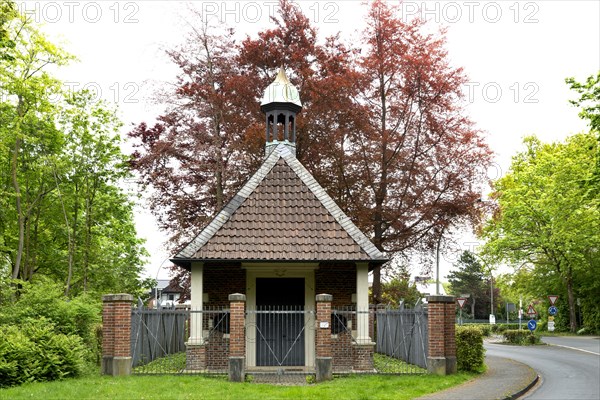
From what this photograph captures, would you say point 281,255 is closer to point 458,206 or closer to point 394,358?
point 394,358

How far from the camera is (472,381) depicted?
57.8ft

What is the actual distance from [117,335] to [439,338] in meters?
8.18

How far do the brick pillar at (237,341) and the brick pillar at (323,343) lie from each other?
185 centimetres

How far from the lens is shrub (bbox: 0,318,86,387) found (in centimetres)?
1591

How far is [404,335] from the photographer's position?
21719 mm

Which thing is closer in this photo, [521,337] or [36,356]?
[36,356]

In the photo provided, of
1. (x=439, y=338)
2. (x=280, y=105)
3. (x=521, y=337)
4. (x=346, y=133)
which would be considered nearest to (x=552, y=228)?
(x=521, y=337)

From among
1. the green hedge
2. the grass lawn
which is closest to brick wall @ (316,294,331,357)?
the grass lawn

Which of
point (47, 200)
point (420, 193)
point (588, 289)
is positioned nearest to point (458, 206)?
point (420, 193)

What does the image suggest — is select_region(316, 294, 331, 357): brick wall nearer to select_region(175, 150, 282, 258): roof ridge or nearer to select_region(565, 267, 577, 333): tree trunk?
select_region(175, 150, 282, 258): roof ridge

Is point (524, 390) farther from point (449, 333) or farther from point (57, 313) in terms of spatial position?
point (57, 313)

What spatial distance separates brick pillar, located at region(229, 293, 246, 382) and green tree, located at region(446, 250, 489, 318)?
2775 inches

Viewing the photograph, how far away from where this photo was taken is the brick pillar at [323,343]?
17.3 m

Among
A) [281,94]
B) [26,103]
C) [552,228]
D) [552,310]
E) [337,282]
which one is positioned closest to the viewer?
[337,282]
